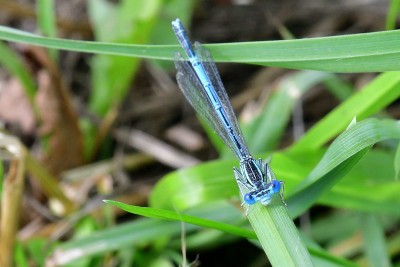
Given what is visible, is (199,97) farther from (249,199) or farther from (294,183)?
(249,199)

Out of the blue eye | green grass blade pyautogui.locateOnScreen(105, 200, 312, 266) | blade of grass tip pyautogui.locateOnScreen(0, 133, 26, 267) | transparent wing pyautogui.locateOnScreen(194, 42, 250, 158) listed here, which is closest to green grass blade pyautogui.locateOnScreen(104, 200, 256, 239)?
green grass blade pyautogui.locateOnScreen(105, 200, 312, 266)

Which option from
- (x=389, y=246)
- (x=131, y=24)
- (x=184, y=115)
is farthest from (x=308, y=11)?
(x=389, y=246)

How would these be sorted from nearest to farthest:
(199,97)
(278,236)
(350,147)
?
(278,236) → (350,147) → (199,97)

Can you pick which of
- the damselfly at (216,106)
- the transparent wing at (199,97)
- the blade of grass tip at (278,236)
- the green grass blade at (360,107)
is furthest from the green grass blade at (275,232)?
the green grass blade at (360,107)

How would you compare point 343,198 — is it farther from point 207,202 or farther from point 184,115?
point 184,115

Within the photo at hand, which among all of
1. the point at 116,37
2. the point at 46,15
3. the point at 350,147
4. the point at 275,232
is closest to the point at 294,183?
the point at 350,147

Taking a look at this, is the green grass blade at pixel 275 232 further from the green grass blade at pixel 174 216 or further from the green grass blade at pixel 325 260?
the green grass blade at pixel 325 260
